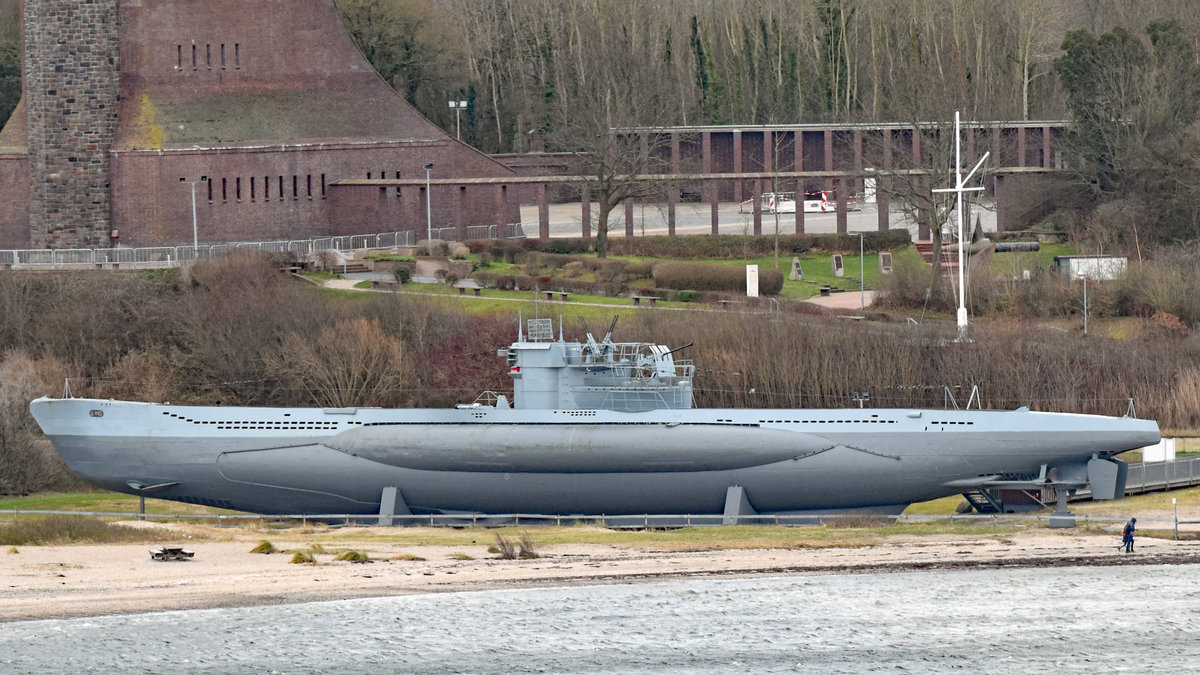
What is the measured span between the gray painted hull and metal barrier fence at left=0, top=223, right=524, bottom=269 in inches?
1124

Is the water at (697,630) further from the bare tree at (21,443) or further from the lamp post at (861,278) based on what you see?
the lamp post at (861,278)

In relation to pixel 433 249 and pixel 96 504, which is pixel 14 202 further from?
pixel 96 504

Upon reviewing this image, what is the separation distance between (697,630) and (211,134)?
6027 cm

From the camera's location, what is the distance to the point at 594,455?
49.7 meters

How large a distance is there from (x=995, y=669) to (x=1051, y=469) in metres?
18.8

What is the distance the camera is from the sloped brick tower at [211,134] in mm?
87062

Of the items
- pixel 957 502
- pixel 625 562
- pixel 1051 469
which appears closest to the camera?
pixel 625 562

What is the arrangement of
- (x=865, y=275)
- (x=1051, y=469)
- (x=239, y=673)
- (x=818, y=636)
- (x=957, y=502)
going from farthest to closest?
(x=865, y=275) → (x=957, y=502) → (x=1051, y=469) → (x=818, y=636) → (x=239, y=673)

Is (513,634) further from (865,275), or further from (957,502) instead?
(865,275)

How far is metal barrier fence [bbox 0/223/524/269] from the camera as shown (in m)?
80.6

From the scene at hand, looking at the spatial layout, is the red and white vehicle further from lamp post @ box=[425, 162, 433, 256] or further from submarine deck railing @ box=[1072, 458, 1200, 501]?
submarine deck railing @ box=[1072, 458, 1200, 501]

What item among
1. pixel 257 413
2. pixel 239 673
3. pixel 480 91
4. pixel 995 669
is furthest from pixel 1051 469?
pixel 480 91

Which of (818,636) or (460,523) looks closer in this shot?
(818,636)

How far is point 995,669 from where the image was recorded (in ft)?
104
